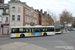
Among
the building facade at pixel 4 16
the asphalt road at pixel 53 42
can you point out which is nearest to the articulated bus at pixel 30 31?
the asphalt road at pixel 53 42

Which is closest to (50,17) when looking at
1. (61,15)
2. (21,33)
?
(61,15)

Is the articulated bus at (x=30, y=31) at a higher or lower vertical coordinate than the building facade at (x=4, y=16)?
lower

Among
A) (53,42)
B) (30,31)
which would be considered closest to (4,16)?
(30,31)

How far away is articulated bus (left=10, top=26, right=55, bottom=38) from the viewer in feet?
69.2

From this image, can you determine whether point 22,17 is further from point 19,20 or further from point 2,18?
point 2,18

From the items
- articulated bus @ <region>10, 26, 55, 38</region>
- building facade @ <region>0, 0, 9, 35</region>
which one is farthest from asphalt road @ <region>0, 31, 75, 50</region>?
building facade @ <region>0, 0, 9, 35</region>

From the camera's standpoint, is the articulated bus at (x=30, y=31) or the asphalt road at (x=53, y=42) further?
the articulated bus at (x=30, y=31)

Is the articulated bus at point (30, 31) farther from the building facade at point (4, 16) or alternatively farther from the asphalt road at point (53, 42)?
the building facade at point (4, 16)

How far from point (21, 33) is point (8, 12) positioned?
50.1 ft

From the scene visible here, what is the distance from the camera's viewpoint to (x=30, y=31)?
22.2 m

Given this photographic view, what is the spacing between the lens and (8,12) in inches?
1341

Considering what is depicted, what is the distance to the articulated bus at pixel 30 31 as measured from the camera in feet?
69.2

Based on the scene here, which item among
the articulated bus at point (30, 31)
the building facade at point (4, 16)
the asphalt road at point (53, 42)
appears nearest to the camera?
the asphalt road at point (53, 42)

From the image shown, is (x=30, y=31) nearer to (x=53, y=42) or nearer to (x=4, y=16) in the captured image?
(x=53, y=42)
